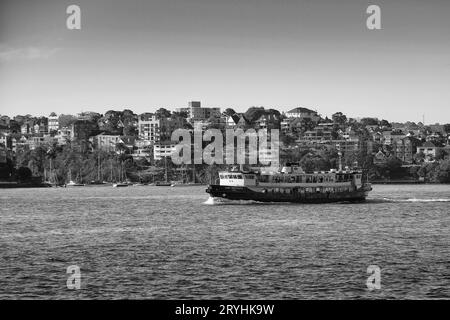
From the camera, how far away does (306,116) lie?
19088 centimetres

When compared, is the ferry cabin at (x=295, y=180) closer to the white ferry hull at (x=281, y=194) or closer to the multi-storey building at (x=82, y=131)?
the white ferry hull at (x=281, y=194)

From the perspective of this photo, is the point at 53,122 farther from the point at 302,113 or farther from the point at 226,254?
the point at 226,254

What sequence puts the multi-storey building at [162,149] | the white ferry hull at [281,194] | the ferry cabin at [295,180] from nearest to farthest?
the white ferry hull at [281,194] < the ferry cabin at [295,180] < the multi-storey building at [162,149]

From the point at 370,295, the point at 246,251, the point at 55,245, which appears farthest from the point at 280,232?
the point at 370,295

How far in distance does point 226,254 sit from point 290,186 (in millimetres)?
29672

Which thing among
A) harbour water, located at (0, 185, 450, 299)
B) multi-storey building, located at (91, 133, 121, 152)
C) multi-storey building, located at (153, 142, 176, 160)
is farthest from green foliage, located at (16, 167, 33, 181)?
harbour water, located at (0, 185, 450, 299)

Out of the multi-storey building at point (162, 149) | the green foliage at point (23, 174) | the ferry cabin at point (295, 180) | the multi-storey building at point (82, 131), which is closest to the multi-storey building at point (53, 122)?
the multi-storey building at point (82, 131)

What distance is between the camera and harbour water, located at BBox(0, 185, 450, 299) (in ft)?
65.2

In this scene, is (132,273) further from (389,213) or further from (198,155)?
(198,155)

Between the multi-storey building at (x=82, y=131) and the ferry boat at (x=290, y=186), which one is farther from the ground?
the multi-storey building at (x=82, y=131)

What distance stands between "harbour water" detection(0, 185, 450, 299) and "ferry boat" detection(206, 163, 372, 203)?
848 centimetres

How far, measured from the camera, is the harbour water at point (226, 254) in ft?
65.2

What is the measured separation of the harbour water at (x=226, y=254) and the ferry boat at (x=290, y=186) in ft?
27.8

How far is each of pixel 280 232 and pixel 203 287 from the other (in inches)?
527
